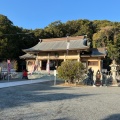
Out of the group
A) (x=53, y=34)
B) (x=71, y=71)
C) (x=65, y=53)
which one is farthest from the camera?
(x=53, y=34)

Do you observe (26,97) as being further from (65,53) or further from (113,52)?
(113,52)

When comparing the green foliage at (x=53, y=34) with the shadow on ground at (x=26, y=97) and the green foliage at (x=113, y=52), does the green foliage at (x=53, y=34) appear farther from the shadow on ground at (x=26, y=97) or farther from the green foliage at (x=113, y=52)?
the shadow on ground at (x=26, y=97)

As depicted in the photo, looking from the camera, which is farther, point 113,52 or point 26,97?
point 113,52

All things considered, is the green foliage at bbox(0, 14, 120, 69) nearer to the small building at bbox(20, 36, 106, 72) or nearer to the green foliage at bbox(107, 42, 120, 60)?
the green foliage at bbox(107, 42, 120, 60)

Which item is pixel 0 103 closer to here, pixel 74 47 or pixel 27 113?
pixel 27 113

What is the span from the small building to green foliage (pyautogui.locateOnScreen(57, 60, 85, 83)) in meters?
9.35

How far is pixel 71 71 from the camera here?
732 inches

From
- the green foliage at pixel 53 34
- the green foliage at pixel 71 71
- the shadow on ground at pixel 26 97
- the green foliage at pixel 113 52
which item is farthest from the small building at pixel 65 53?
the shadow on ground at pixel 26 97

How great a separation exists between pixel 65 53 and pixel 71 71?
13.2 meters

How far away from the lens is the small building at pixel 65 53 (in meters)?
29.9

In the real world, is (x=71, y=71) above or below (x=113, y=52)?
below

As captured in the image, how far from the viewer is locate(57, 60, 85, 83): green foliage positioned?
734 inches

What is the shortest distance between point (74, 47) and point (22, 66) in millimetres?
15140

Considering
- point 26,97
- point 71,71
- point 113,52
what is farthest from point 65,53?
point 26,97
